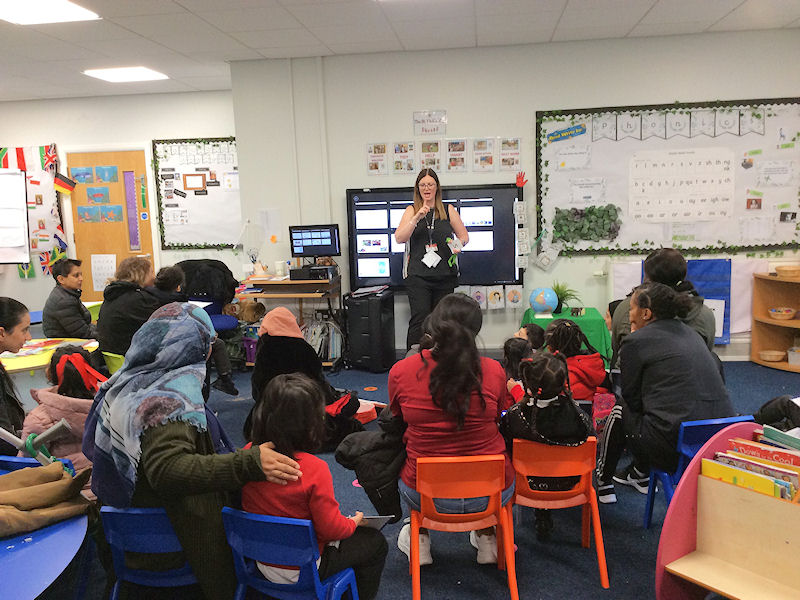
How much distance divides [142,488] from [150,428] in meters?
0.23

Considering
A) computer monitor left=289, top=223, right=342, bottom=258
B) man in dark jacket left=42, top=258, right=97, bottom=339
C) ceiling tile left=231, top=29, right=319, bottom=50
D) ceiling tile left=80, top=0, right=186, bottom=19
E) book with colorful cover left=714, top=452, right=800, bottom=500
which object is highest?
ceiling tile left=231, top=29, right=319, bottom=50

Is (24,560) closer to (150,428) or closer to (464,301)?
(150,428)

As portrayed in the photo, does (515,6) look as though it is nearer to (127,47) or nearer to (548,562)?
(127,47)

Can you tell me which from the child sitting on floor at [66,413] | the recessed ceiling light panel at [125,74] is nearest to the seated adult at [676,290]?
the child sitting on floor at [66,413]

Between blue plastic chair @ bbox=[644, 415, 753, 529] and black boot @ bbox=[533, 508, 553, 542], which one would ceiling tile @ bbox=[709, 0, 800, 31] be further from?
black boot @ bbox=[533, 508, 553, 542]

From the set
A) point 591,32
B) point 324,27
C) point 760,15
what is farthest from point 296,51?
point 760,15

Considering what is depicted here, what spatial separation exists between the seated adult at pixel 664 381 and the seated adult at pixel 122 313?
8.21 ft

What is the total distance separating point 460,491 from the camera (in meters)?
1.90

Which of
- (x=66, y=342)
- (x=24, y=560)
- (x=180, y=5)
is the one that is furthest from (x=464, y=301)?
(x=180, y=5)

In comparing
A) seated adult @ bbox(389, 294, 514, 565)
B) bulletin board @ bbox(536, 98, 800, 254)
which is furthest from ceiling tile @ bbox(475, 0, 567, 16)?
seated adult @ bbox(389, 294, 514, 565)

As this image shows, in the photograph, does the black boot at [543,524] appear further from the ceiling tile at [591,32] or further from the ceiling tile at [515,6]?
the ceiling tile at [591,32]

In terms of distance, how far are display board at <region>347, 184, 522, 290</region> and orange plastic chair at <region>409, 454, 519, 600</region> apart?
3.30 metres

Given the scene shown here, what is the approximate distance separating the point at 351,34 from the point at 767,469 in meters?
4.08

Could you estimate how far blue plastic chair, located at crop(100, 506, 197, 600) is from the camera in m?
1.60
